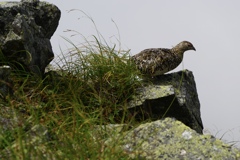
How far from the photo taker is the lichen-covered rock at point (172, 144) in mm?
7434

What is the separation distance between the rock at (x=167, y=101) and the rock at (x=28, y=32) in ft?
6.94

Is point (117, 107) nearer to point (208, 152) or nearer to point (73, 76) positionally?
point (73, 76)

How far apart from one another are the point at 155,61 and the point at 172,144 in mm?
3657

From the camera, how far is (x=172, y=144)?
25.1ft

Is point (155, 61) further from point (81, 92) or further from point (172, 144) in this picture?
point (172, 144)

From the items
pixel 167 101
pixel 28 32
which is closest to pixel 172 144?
pixel 167 101

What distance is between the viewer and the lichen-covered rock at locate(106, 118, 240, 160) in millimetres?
7434

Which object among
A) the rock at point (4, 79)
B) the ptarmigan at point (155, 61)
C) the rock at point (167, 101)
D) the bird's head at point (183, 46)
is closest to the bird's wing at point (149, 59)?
the ptarmigan at point (155, 61)

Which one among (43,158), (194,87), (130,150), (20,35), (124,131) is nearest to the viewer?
(43,158)

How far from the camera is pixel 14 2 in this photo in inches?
428

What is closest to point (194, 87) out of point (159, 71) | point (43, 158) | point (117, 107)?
point (159, 71)

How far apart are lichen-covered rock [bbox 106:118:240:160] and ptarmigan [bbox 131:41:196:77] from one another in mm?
3120

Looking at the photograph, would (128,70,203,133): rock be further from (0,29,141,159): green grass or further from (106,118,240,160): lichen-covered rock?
(106,118,240,160): lichen-covered rock

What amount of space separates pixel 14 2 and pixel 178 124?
4.75 meters
